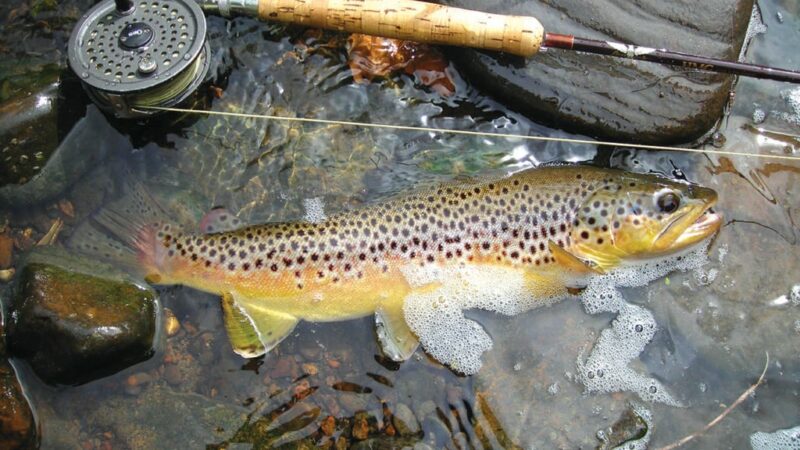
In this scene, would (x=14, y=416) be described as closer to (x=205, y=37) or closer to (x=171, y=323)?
(x=171, y=323)

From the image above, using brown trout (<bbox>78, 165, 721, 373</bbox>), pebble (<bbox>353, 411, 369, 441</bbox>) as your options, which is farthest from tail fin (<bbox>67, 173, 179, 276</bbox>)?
pebble (<bbox>353, 411, 369, 441</bbox>)

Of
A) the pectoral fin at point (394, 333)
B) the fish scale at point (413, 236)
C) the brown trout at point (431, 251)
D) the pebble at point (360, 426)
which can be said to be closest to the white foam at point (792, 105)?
the brown trout at point (431, 251)

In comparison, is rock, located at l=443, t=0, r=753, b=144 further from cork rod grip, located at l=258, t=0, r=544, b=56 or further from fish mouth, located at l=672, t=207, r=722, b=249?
fish mouth, located at l=672, t=207, r=722, b=249

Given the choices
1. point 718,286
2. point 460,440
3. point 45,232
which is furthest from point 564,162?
point 45,232

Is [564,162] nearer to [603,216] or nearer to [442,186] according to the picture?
[603,216]

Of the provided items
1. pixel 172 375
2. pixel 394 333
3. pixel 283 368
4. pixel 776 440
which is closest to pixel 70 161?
pixel 172 375

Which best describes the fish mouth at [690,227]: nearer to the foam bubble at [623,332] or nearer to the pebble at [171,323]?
the foam bubble at [623,332]
